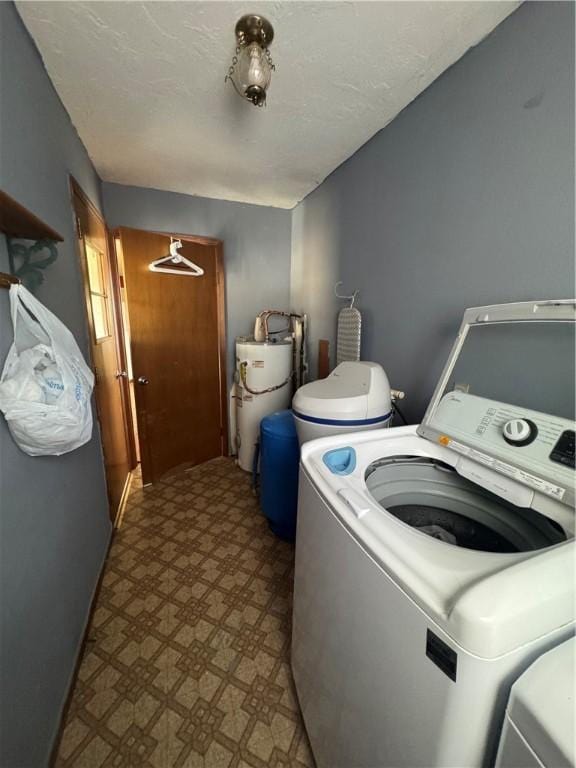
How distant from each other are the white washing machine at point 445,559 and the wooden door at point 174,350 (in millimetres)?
1795

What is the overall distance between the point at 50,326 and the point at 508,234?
1510mm

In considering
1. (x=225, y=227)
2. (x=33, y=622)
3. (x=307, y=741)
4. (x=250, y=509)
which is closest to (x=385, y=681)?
(x=307, y=741)

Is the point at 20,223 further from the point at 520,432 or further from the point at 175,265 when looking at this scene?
the point at 175,265

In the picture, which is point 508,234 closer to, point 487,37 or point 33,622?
point 487,37

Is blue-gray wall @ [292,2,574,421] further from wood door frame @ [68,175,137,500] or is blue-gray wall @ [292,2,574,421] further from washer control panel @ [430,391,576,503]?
wood door frame @ [68,175,137,500]

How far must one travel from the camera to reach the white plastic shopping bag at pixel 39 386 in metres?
0.81

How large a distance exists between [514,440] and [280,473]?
4.04 ft

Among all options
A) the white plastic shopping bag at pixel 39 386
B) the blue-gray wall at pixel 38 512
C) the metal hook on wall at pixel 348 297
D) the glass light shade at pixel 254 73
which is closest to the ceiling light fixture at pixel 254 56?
the glass light shade at pixel 254 73

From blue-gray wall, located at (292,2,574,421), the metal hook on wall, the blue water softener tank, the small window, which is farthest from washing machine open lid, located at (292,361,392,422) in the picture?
the small window

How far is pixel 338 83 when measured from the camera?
1254mm

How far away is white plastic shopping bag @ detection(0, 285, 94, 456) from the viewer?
0.81 m

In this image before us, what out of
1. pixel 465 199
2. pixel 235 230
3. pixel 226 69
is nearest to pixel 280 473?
pixel 465 199

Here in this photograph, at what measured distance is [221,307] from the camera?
2.63 meters

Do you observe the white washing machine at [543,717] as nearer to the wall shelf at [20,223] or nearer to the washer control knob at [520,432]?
the washer control knob at [520,432]
